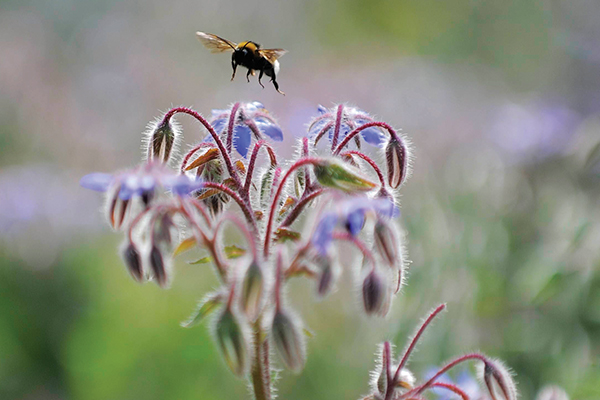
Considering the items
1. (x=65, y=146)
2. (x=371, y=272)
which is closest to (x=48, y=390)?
(x=65, y=146)

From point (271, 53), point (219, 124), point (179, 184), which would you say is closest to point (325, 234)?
point (179, 184)

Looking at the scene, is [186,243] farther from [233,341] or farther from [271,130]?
[271,130]

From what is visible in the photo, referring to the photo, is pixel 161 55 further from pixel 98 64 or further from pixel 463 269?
pixel 463 269

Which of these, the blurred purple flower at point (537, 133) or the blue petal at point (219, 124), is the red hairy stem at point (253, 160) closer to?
the blue petal at point (219, 124)

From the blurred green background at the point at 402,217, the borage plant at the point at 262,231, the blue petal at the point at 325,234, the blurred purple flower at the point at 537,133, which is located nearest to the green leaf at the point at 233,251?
the borage plant at the point at 262,231

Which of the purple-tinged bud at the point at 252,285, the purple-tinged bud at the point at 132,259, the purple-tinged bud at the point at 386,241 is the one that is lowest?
the purple-tinged bud at the point at 132,259

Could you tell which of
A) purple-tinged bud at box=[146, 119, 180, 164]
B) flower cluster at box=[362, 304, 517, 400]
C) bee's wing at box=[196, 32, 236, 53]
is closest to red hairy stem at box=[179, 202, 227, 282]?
purple-tinged bud at box=[146, 119, 180, 164]
